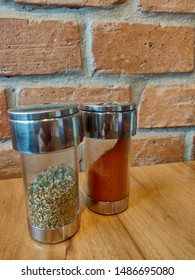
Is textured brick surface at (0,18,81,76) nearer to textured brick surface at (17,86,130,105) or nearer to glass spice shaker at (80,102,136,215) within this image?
textured brick surface at (17,86,130,105)

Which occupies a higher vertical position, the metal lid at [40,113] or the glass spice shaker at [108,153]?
the metal lid at [40,113]

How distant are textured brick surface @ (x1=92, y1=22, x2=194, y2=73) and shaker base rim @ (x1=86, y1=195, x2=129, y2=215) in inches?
10.3

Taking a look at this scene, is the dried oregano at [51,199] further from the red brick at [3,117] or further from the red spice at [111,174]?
the red brick at [3,117]

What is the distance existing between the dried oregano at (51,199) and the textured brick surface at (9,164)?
0.68ft

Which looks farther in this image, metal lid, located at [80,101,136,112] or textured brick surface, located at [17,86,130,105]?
textured brick surface, located at [17,86,130,105]

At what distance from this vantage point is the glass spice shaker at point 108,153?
1.04 ft

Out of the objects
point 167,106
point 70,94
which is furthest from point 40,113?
point 167,106

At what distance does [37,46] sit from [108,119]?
23cm

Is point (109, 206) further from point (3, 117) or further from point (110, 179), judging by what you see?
point (3, 117)

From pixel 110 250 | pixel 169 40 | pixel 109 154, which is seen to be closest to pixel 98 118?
pixel 109 154

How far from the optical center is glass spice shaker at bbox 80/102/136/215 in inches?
12.5

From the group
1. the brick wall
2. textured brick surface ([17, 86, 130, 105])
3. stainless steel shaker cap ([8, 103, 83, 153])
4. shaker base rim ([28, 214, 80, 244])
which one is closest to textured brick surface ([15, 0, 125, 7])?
the brick wall

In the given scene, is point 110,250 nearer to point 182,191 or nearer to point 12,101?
point 182,191

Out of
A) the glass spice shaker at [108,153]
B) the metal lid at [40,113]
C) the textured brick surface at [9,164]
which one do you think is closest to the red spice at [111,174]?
the glass spice shaker at [108,153]
